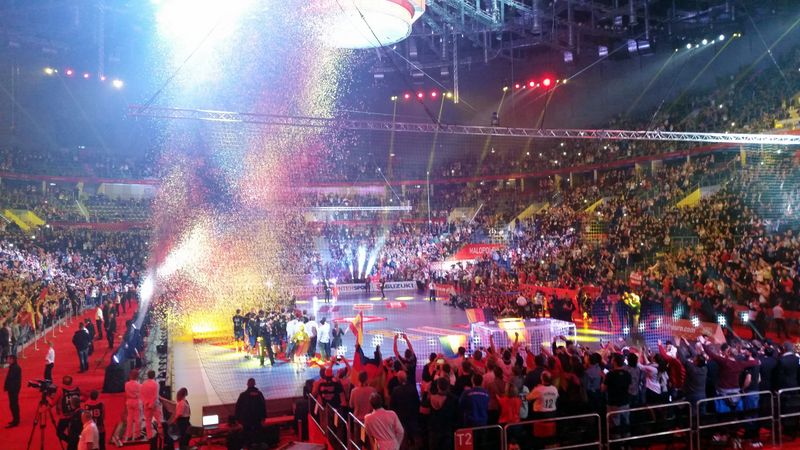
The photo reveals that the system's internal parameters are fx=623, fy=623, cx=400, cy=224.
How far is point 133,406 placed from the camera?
8195 mm

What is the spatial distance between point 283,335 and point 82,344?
13.4ft

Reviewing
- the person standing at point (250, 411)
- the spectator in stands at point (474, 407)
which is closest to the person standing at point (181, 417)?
the person standing at point (250, 411)

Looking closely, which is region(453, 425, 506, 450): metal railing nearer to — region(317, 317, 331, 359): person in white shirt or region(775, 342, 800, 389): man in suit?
region(775, 342, 800, 389): man in suit

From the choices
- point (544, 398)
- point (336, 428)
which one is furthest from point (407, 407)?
point (544, 398)

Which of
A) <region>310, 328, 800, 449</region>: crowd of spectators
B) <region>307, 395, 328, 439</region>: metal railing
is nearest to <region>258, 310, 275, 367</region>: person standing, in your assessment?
<region>307, 395, 328, 439</region>: metal railing

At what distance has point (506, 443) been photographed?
5969 millimetres

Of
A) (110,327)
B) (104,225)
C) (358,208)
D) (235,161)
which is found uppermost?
(235,161)

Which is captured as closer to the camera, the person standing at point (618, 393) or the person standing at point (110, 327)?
the person standing at point (618, 393)

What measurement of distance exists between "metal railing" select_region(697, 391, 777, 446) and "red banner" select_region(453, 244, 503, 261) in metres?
19.1

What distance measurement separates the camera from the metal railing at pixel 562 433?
6.24 m

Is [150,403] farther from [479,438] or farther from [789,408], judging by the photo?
[789,408]

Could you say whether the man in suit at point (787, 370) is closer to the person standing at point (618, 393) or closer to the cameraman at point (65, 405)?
the person standing at point (618, 393)

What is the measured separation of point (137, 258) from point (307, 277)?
756cm

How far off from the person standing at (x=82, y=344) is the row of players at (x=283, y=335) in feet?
10.8
